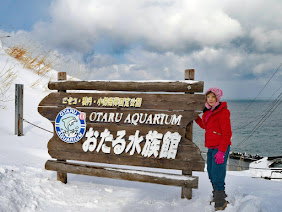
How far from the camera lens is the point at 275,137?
56750mm

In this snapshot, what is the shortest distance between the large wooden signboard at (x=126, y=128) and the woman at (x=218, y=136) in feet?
0.99

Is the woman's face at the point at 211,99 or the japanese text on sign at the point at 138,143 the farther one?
the japanese text on sign at the point at 138,143

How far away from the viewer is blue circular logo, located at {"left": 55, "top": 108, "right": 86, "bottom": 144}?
4387mm

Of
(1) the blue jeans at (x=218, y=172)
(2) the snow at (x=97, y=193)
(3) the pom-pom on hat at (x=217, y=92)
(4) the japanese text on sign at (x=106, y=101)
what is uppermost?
(3) the pom-pom on hat at (x=217, y=92)

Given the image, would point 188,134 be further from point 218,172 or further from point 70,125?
point 70,125

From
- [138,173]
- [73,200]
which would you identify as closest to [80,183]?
[73,200]

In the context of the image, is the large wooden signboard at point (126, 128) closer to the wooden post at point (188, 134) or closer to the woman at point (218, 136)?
the wooden post at point (188, 134)

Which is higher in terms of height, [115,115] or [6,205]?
[115,115]

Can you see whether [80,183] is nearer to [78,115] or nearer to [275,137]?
[78,115]

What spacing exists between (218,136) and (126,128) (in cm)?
155

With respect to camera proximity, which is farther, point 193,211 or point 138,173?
point 138,173

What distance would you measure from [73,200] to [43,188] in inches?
24.7

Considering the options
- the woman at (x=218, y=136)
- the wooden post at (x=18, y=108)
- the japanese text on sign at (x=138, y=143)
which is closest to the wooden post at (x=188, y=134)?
the japanese text on sign at (x=138, y=143)

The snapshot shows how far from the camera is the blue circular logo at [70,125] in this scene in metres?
4.39
